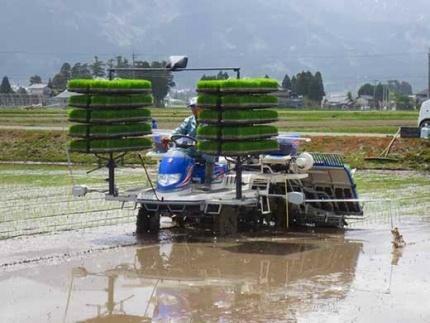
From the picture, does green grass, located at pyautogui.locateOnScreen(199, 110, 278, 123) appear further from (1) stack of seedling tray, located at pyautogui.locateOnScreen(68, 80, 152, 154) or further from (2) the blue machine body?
(1) stack of seedling tray, located at pyautogui.locateOnScreen(68, 80, 152, 154)

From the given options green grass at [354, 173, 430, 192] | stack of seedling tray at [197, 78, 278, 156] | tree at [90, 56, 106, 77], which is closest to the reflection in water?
stack of seedling tray at [197, 78, 278, 156]

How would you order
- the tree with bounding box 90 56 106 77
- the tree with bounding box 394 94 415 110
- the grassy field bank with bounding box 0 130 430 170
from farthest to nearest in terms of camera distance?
the tree with bounding box 394 94 415 110, the tree with bounding box 90 56 106 77, the grassy field bank with bounding box 0 130 430 170

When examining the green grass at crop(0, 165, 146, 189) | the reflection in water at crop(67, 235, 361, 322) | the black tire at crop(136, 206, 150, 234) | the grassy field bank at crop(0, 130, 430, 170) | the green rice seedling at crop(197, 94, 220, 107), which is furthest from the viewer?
the grassy field bank at crop(0, 130, 430, 170)

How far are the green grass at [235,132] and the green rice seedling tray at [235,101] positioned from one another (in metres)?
0.34

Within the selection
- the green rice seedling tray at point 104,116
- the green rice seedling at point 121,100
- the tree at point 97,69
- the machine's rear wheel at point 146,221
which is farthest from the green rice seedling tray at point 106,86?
the tree at point 97,69

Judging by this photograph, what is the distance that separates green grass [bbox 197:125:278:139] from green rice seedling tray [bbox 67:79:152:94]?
1.38 metres

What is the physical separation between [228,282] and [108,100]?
4.90 metres

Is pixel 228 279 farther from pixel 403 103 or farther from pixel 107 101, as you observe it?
pixel 403 103

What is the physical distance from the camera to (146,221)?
15719 mm

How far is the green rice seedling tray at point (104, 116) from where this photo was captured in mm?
15203

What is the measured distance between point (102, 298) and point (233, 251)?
356 cm

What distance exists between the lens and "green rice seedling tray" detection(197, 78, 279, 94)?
47.1ft

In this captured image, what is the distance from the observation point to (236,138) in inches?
567

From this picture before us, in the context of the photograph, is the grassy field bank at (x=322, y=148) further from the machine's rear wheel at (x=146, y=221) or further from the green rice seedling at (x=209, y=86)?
the green rice seedling at (x=209, y=86)
